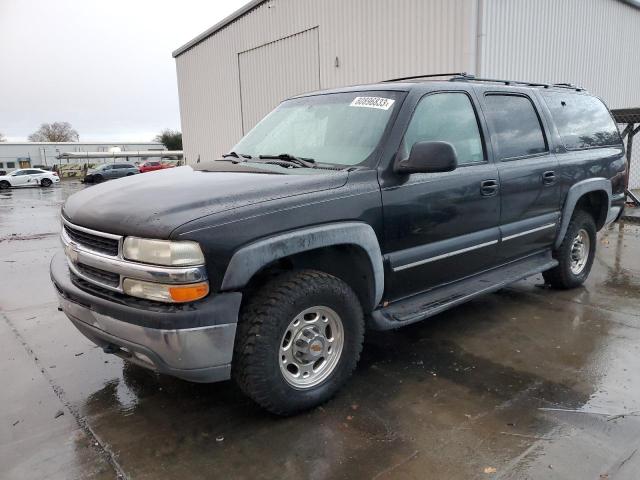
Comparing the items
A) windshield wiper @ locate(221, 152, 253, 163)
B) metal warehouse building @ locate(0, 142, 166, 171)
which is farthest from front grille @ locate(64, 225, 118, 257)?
metal warehouse building @ locate(0, 142, 166, 171)

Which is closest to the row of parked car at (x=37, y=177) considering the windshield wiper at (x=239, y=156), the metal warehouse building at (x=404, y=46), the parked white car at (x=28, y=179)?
the parked white car at (x=28, y=179)

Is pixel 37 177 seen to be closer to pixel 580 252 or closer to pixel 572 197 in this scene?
pixel 580 252

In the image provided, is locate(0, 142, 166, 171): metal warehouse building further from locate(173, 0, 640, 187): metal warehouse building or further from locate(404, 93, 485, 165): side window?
locate(404, 93, 485, 165): side window

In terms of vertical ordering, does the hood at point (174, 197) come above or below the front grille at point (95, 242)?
above

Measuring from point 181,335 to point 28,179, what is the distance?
3868 cm

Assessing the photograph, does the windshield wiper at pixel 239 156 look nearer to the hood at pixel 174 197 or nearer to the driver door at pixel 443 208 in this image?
the hood at pixel 174 197

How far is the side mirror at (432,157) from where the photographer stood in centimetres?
311

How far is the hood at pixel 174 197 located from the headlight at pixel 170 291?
10.1 inches

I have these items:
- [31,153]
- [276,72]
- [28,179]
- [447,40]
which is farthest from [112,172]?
[447,40]

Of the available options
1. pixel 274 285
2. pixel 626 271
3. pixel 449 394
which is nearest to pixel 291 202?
pixel 274 285

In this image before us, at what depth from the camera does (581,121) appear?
16.8ft

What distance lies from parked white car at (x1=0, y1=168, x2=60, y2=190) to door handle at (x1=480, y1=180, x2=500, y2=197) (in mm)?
37244

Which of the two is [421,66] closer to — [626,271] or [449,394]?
[626,271]

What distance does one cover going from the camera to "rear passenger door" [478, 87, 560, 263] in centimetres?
411
